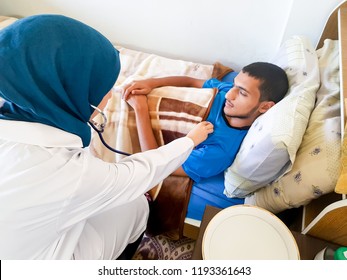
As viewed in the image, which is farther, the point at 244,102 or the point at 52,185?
the point at 244,102

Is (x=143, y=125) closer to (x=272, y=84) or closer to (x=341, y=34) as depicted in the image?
(x=272, y=84)

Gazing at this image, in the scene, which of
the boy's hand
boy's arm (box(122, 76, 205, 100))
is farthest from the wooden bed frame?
boy's arm (box(122, 76, 205, 100))

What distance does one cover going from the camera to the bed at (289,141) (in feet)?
2.54

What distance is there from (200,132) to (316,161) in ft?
1.34

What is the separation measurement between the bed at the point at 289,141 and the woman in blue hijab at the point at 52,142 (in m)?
0.37

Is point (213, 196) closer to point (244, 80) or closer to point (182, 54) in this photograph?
point (244, 80)

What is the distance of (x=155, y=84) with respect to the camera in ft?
4.34

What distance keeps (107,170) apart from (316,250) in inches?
23.8

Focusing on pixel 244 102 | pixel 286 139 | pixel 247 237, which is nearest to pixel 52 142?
pixel 247 237

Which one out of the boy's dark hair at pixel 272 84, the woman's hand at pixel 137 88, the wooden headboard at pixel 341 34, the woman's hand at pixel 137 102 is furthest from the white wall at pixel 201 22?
the woman's hand at pixel 137 102

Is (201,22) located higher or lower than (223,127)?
higher

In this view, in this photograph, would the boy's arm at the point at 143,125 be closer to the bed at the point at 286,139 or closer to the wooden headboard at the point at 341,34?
the bed at the point at 286,139

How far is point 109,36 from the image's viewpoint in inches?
72.9
